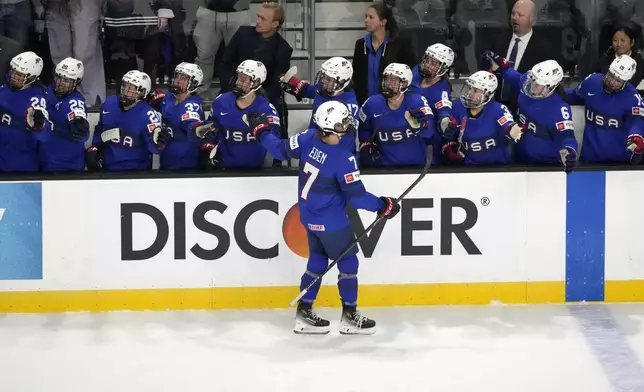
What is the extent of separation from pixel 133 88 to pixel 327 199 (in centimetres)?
172

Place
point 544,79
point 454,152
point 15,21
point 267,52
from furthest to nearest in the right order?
1. point 15,21
2. point 267,52
3. point 454,152
4. point 544,79

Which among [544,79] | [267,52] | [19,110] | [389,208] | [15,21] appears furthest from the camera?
[15,21]

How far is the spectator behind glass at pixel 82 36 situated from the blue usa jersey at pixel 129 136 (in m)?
0.91

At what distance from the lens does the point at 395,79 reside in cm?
834

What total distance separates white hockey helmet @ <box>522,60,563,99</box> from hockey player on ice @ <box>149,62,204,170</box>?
223cm

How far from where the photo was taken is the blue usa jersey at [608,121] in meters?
8.68

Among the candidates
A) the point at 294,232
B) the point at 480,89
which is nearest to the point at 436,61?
the point at 480,89

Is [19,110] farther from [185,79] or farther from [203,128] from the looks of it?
[203,128]

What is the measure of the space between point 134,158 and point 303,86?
1.26 meters

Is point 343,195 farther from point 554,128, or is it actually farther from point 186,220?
point 554,128

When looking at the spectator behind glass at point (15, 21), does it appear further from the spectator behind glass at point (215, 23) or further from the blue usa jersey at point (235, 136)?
the blue usa jersey at point (235, 136)

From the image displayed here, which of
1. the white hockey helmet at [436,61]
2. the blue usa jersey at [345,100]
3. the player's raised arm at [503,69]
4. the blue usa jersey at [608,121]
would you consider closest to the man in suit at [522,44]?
the player's raised arm at [503,69]

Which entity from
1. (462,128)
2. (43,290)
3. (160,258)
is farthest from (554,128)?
(43,290)

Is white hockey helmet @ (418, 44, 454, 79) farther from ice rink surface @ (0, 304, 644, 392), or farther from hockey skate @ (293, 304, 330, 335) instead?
hockey skate @ (293, 304, 330, 335)
